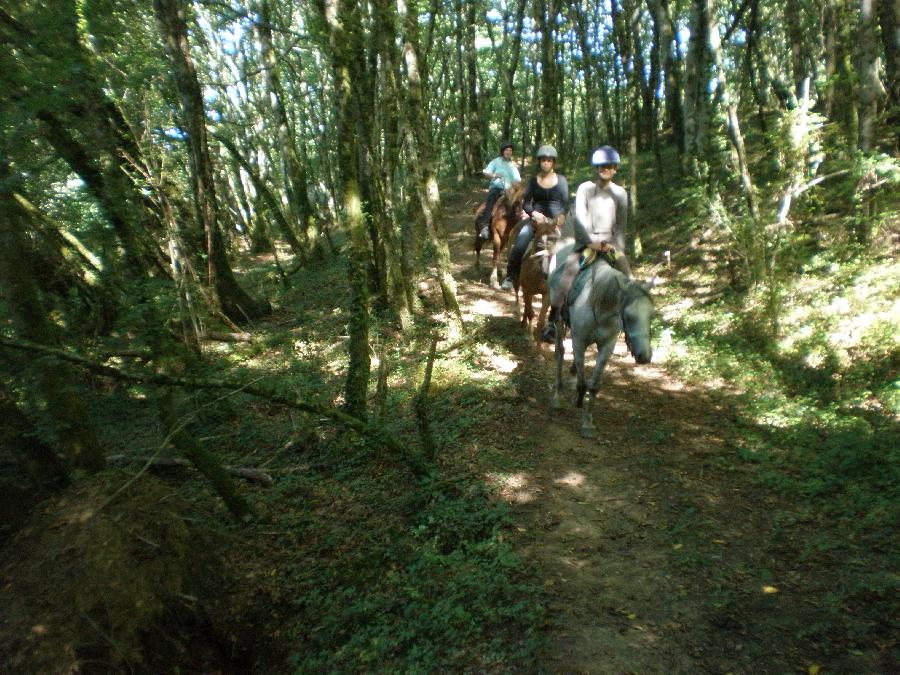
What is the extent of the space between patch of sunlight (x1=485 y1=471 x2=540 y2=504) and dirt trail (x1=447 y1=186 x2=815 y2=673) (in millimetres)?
18

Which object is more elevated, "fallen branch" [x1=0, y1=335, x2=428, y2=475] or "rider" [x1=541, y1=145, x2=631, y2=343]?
"rider" [x1=541, y1=145, x2=631, y2=343]


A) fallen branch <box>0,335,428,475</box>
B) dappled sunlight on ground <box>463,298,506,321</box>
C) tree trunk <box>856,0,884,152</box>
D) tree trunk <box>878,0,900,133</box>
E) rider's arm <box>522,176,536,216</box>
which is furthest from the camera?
dappled sunlight on ground <box>463,298,506,321</box>

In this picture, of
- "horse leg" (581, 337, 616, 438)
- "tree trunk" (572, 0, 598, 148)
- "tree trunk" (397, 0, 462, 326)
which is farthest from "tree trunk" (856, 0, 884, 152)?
"tree trunk" (572, 0, 598, 148)

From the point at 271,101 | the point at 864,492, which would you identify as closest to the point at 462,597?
the point at 864,492

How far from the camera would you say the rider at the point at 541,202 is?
10.2 metres

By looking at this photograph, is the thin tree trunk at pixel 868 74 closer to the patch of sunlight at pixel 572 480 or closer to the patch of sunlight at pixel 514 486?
the patch of sunlight at pixel 572 480

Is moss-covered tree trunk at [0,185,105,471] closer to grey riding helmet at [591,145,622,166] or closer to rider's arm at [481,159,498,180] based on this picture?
grey riding helmet at [591,145,622,166]

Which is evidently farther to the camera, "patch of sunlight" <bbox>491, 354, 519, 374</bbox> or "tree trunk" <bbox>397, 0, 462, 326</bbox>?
"tree trunk" <bbox>397, 0, 462, 326</bbox>

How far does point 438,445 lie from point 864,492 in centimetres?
442

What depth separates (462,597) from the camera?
14.4 feet

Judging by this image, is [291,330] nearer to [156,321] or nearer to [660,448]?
[156,321]

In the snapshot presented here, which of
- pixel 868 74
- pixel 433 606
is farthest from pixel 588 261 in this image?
pixel 868 74

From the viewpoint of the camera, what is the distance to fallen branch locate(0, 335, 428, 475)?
409 cm

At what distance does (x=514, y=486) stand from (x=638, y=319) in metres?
2.32
